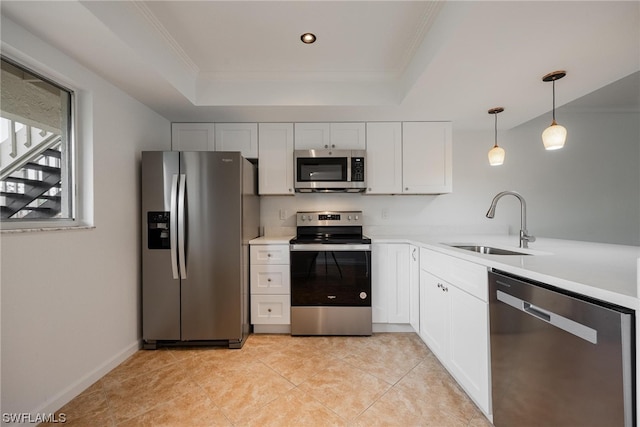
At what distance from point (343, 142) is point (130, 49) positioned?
186 cm

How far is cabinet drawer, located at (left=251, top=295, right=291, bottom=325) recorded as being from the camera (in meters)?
2.50

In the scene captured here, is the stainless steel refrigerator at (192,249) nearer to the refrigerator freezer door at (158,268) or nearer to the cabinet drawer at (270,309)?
the refrigerator freezer door at (158,268)

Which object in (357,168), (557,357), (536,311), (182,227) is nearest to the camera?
(557,357)

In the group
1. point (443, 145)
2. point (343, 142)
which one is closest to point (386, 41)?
point (343, 142)

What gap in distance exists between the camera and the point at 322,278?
2.46 m

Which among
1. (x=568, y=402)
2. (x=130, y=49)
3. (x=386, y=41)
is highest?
(x=386, y=41)

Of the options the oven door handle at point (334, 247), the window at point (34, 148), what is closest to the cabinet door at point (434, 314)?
the oven door handle at point (334, 247)

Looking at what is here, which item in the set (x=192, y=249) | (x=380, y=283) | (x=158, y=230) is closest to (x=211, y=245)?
(x=192, y=249)

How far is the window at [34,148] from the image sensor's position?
4.51 feet

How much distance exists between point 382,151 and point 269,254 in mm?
1593

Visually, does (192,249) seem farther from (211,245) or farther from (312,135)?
(312,135)

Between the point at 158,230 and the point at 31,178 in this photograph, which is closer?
the point at 31,178

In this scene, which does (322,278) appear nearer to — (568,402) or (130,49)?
(568,402)

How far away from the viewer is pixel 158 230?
2.23m
